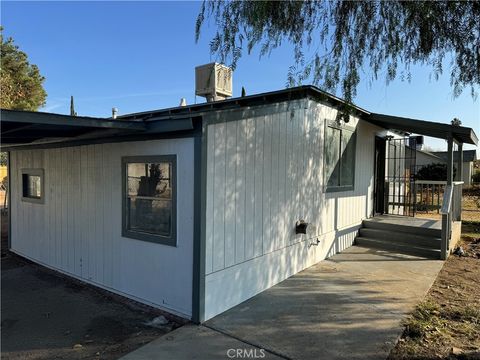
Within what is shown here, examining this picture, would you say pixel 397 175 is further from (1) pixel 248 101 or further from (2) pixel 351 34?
(2) pixel 351 34

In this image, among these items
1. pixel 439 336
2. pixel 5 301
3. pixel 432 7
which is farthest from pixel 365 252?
pixel 5 301

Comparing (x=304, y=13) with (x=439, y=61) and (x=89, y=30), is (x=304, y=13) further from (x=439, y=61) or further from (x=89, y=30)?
(x=89, y=30)

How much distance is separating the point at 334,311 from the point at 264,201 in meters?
1.64

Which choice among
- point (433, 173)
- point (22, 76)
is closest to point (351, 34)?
point (433, 173)

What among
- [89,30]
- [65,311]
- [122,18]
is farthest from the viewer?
[89,30]

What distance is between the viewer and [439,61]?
3533mm

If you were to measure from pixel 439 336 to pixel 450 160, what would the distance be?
4399 mm

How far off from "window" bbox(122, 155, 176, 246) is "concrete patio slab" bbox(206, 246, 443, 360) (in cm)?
125

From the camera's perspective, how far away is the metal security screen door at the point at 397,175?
9.62m

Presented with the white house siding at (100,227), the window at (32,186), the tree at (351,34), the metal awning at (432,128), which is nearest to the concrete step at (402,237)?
the metal awning at (432,128)

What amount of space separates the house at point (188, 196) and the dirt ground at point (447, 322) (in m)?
1.50

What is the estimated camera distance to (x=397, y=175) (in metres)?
10.0

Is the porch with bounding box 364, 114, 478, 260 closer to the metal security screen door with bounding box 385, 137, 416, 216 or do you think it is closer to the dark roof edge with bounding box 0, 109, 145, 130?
the metal security screen door with bounding box 385, 137, 416, 216

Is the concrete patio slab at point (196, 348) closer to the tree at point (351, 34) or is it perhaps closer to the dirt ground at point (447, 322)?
the dirt ground at point (447, 322)
